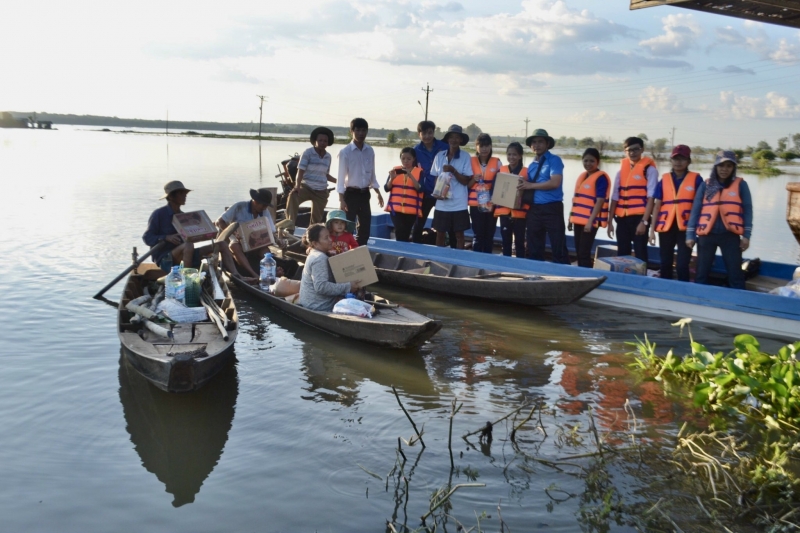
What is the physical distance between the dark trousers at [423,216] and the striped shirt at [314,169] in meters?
1.60

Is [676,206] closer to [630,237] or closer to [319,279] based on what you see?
[630,237]

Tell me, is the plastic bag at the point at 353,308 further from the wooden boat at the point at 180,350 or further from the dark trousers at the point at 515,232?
the dark trousers at the point at 515,232

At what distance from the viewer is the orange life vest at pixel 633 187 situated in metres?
9.60

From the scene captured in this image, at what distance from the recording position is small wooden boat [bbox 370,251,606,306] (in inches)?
358

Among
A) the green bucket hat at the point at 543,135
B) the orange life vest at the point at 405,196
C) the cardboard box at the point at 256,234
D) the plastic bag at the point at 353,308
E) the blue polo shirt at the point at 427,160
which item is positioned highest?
the green bucket hat at the point at 543,135

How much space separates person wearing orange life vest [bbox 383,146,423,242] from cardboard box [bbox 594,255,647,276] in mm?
2836

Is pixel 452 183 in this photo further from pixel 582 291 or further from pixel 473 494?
pixel 473 494

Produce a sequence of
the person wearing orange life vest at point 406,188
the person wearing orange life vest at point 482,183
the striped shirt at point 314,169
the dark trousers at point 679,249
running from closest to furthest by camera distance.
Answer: the dark trousers at point 679,249 → the person wearing orange life vest at point 482,183 → the person wearing orange life vest at point 406,188 → the striped shirt at point 314,169

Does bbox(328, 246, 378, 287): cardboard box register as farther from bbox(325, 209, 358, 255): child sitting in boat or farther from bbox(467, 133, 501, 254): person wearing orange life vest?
bbox(467, 133, 501, 254): person wearing orange life vest

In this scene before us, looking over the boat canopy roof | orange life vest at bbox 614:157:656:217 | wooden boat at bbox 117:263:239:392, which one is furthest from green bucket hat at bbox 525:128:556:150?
wooden boat at bbox 117:263:239:392

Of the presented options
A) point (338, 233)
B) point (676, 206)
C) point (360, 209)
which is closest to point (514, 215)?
point (676, 206)

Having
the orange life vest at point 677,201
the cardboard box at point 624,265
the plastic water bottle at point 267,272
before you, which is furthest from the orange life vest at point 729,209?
the plastic water bottle at point 267,272

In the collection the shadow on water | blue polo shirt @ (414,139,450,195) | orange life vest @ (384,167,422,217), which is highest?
blue polo shirt @ (414,139,450,195)

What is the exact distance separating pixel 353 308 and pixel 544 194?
355 cm
